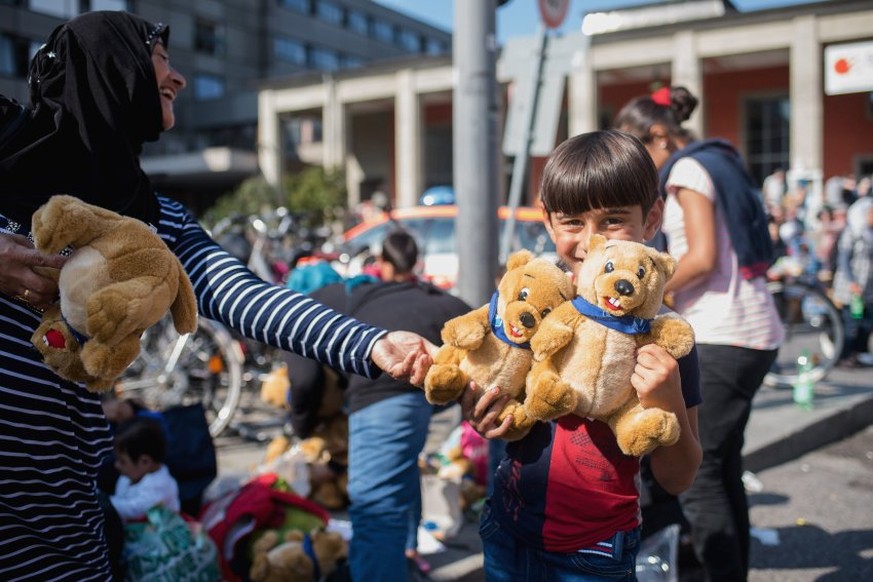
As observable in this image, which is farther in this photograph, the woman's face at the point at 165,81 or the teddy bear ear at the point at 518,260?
the woman's face at the point at 165,81

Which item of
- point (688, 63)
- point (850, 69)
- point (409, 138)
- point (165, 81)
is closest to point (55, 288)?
point (165, 81)

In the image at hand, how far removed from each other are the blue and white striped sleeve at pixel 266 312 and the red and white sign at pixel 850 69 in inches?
200

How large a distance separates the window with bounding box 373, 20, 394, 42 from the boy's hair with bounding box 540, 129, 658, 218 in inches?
2248

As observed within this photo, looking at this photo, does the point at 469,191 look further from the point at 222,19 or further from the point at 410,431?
the point at 222,19

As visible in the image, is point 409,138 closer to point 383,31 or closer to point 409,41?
point 383,31

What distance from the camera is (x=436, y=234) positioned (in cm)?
938

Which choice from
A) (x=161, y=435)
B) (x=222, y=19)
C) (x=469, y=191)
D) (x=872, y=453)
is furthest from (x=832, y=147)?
(x=222, y=19)

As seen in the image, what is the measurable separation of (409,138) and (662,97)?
27.3m

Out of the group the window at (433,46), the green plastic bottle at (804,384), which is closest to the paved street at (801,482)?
the green plastic bottle at (804,384)

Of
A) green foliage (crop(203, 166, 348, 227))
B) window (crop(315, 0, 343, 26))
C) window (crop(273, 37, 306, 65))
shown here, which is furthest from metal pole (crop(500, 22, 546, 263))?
window (crop(315, 0, 343, 26))

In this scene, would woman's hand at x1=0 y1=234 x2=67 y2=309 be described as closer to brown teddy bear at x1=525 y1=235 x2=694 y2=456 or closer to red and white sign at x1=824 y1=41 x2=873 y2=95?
brown teddy bear at x1=525 y1=235 x2=694 y2=456

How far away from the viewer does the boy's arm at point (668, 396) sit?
1679mm

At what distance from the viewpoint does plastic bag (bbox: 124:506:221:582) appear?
9.61 ft

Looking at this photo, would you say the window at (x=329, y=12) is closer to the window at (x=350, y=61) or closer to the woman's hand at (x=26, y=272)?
the window at (x=350, y=61)
